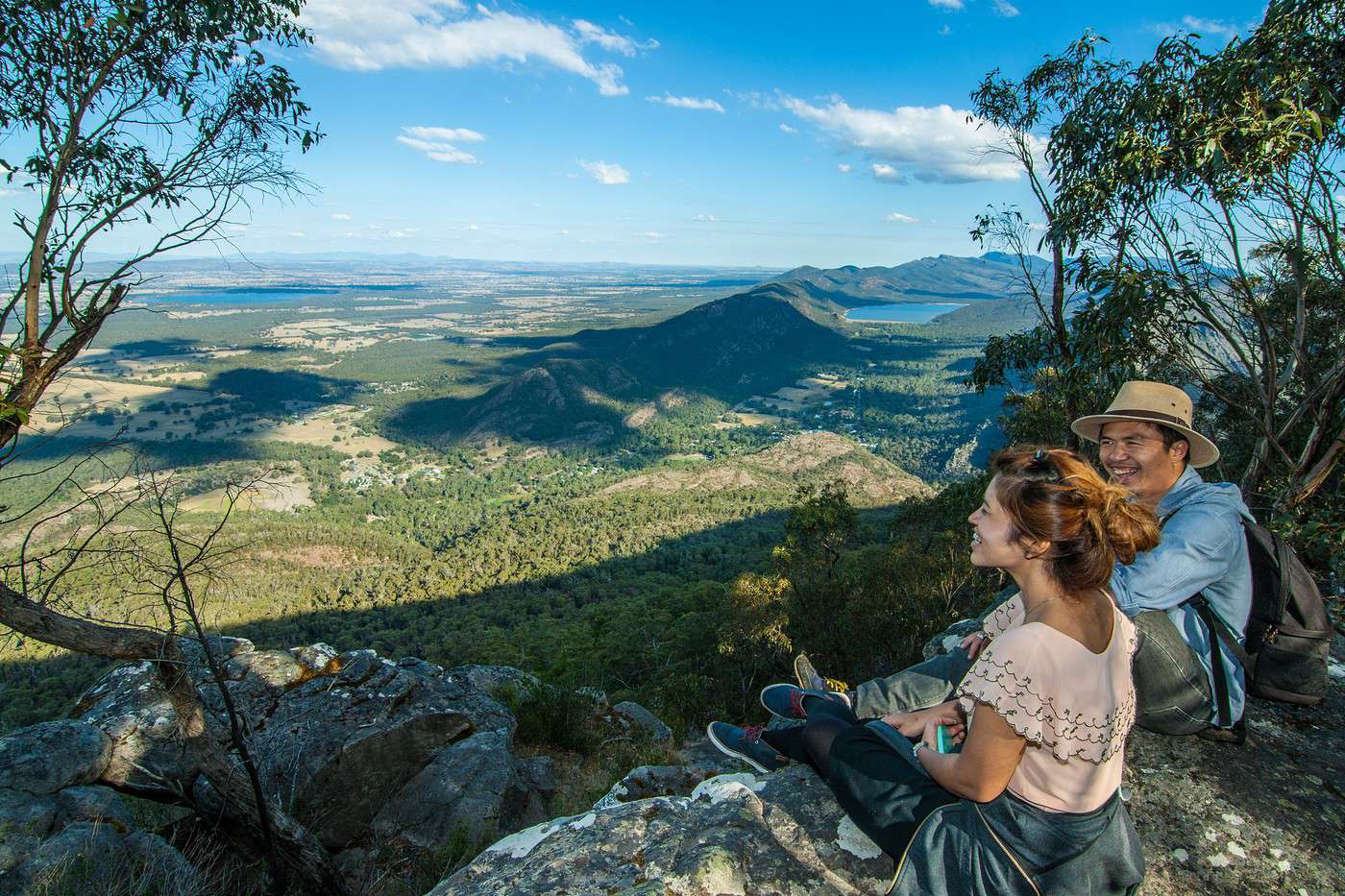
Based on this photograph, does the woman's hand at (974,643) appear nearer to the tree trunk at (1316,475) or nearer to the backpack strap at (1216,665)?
the backpack strap at (1216,665)

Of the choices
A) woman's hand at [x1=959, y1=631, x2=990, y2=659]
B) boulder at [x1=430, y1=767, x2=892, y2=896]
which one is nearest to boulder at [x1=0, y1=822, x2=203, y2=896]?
boulder at [x1=430, y1=767, x2=892, y2=896]

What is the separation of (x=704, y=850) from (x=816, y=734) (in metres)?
0.75

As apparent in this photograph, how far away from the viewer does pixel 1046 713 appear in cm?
197

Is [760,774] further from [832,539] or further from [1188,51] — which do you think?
[832,539]

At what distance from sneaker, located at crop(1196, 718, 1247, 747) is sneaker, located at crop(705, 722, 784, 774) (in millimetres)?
2305

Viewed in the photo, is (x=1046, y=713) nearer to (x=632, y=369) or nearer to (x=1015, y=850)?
(x=1015, y=850)

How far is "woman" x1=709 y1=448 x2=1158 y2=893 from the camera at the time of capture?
1945mm

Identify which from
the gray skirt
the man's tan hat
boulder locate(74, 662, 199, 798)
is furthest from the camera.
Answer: boulder locate(74, 662, 199, 798)

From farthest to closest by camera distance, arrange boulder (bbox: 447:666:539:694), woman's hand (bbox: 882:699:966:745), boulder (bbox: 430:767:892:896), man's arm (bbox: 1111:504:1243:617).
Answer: boulder (bbox: 447:666:539:694), man's arm (bbox: 1111:504:1243:617), woman's hand (bbox: 882:699:966:745), boulder (bbox: 430:767:892:896)

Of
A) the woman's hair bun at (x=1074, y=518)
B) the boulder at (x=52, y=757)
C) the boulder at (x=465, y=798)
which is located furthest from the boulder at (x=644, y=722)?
the woman's hair bun at (x=1074, y=518)

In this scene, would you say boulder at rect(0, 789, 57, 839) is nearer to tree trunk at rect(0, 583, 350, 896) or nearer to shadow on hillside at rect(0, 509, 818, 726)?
tree trunk at rect(0, 583, 350, 896)

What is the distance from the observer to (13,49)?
436 cm

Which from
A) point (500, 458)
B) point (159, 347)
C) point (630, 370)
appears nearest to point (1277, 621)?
point (500, 458)

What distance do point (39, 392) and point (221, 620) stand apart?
4532 centimetres
